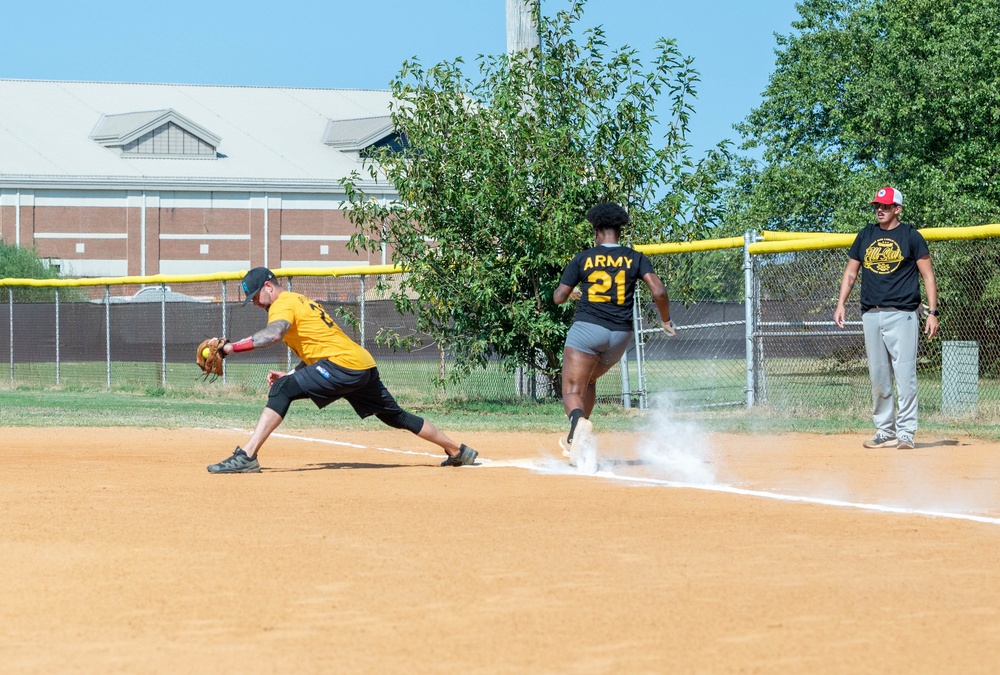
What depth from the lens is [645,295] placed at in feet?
55.5

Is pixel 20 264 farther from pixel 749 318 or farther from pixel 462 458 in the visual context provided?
pixel 462 458

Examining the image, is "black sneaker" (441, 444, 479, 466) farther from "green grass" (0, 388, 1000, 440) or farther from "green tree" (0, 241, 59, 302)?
"green tree" (0, 241, 59, 302)

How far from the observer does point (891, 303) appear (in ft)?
35.6

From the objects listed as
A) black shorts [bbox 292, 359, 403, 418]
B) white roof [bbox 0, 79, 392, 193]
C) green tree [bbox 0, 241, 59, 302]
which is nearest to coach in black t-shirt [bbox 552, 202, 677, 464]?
black shorts [bbox 292, 359, 403, 418]

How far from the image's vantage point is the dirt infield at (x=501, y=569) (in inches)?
166

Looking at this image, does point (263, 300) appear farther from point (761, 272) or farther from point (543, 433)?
point (761, 272)

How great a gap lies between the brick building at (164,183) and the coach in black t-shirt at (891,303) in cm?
4085

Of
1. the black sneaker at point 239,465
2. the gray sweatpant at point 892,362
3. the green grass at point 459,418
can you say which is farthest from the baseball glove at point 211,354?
the gray sweatpant at point 892,362

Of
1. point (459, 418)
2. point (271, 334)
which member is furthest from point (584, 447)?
point (459, 418)

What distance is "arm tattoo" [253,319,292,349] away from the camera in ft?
28.1

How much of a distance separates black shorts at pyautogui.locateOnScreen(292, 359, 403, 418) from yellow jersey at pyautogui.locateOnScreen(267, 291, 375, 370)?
2.2 inches

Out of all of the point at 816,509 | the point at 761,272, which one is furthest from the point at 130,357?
the point at 816,509

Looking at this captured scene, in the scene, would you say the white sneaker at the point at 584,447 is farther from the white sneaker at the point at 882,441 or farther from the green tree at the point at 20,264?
the green tree at the point at 20,264

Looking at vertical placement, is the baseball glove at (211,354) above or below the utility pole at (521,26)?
below
